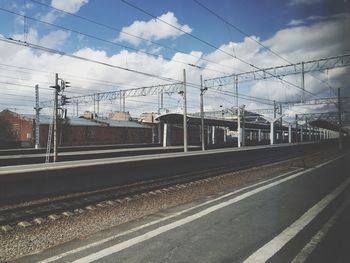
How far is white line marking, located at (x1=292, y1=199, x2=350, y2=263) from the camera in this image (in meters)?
5.80

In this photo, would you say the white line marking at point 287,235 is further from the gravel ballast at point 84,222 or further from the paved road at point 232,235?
the gravel ballast at point 84,222

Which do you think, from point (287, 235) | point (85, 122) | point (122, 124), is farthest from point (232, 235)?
point (122, 124)

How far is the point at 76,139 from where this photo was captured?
168ft

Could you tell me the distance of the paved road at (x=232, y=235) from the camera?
595 cm

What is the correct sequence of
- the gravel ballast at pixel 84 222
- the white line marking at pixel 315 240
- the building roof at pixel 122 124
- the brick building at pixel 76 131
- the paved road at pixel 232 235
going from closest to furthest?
the white line marking at pixel 315 240 → the paved road at pixel 232 235 → the gravel ballast at pixel 84 222 → the brick building at pixel 76 131 → the building roof at pixel 122 124

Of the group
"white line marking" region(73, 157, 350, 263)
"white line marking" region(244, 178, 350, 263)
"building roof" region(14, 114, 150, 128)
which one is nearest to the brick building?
"building roof" region(14, 114, 150, 128)

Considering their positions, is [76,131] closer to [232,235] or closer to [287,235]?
[232,235]

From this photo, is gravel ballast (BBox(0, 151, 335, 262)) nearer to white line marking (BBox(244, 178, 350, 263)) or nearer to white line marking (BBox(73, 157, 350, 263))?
white line marking (BBox(73, 157, 350, 263))

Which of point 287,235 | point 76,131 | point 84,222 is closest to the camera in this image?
point 287,235

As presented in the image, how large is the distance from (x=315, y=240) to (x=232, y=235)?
1535mm

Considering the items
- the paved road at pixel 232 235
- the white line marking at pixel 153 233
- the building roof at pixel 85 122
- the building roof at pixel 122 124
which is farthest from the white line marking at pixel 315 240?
the building roof at pixel 122 124

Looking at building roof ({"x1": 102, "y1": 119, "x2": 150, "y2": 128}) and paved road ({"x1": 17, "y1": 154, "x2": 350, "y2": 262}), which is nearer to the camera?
paved road ({"x1": 17, "y1": 154, "x2": 350, "y2": 262})

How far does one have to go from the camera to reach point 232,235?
23.2ft

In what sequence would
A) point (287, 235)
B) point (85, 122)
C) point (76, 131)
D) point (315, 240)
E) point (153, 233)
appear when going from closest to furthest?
point (315, 240), point (287, 235), point (153, 233), point (76, 131), point (85, 122)
